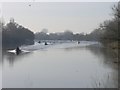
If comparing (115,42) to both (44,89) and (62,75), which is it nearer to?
(62,75)

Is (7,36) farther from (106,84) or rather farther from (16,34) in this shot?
(106,84)

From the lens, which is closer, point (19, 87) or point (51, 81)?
point (19, 87)

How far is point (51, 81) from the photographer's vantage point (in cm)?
1241

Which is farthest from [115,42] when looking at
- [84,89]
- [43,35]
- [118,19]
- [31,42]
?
[43,35]

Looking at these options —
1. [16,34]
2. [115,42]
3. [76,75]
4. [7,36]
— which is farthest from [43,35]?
[76,75]

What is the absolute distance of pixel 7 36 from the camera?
45.8 meters

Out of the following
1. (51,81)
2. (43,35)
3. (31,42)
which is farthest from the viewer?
(43,35)

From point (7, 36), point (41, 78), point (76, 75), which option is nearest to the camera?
point (41, 78)

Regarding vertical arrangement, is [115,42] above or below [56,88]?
above

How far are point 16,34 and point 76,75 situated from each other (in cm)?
3894

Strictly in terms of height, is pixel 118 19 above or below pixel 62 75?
above

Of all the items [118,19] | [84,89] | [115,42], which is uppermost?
[118,19]

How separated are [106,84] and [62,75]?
3352 mm

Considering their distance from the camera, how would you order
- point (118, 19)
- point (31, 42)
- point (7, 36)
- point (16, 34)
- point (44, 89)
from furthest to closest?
point (31, 42), point (16, 34), point (7, 36), point (118, 19), point (44, 89)
